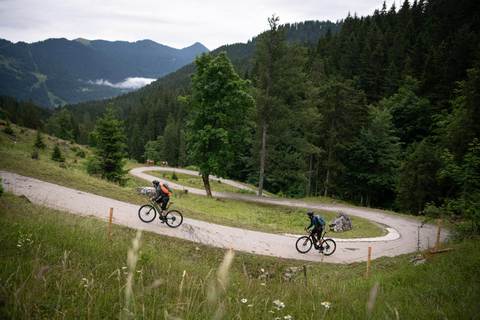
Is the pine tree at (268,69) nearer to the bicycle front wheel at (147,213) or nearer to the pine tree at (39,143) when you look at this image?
the bicycle front wheel at (147,213)

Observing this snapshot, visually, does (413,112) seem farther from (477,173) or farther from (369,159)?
(477,173)

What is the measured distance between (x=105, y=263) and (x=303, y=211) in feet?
85.8

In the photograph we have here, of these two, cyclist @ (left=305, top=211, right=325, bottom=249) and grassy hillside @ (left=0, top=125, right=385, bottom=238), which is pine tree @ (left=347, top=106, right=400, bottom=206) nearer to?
grassy hillside @ (left=0, top=125, right=385, bottom=238)

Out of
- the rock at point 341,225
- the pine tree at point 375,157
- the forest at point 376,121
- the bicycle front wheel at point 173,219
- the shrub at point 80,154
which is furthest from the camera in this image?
the shrub at point 80,154

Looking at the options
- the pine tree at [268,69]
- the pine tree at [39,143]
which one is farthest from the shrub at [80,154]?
the pine tree at [268,69]

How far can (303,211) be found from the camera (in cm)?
2894

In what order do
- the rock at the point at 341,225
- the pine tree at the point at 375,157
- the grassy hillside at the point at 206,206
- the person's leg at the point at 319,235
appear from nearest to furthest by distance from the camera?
the person's leg at the point at 319,235, the grassy hillside at the point at 206,206, the rock at the point at 341,225, the pine tree at the point at 375,157

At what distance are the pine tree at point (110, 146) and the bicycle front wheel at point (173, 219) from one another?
2057 centimetres

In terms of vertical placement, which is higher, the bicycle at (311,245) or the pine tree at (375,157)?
the pine tree at (375,157)

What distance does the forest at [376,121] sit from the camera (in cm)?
3250

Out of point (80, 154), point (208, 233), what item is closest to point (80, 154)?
point (80, 154)

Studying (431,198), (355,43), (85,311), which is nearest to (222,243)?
(85,311)

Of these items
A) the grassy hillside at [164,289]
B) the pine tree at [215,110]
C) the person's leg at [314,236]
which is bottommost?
the person's leg at [314,236]

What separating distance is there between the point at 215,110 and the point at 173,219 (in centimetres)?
1670
